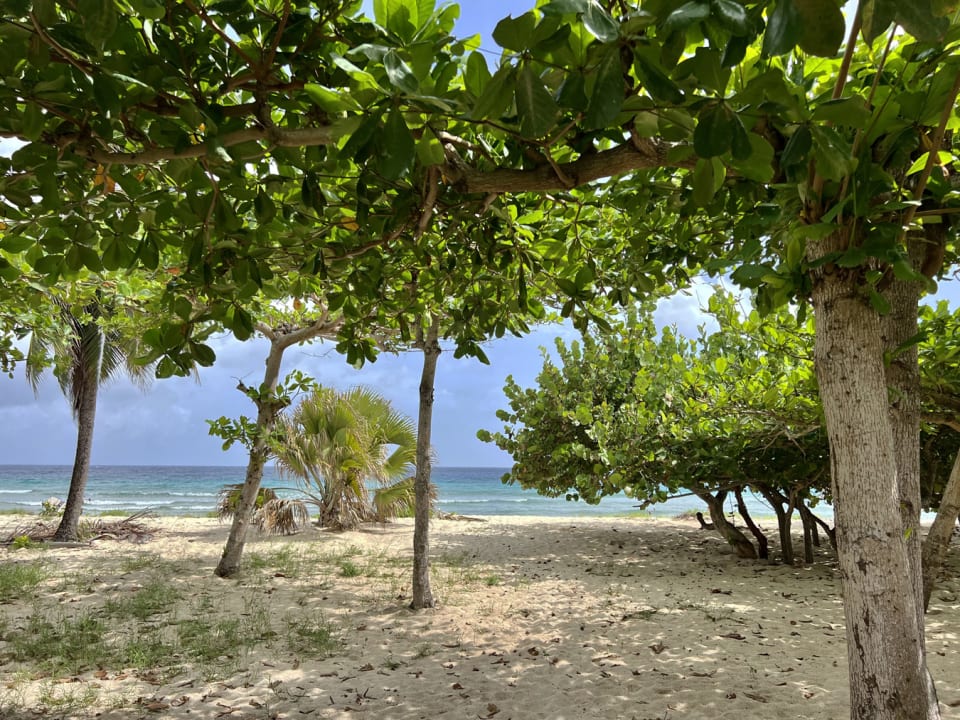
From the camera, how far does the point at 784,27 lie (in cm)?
70

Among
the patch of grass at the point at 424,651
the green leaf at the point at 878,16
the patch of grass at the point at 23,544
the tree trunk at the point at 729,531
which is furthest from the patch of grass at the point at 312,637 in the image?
the patch of grass at the point at 23,544

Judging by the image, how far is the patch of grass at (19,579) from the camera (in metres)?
5.36

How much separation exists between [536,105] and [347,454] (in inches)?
388

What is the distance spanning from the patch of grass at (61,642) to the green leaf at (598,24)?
4.45m

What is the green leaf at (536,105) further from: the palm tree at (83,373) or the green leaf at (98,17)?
the palm tree at (83,373)

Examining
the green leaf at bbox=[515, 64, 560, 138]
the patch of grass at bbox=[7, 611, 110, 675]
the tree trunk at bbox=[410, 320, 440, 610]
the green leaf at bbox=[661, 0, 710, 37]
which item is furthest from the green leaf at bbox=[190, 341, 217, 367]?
the tree trunk at bbox=[410, 320, 440, 610]

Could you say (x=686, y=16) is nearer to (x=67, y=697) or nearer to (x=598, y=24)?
(x=598, y=24)

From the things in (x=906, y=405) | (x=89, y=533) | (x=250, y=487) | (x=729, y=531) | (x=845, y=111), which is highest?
(x=845, y=111)

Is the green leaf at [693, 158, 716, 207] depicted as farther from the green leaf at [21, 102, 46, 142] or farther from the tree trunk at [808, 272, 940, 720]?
the green leaf at [21, 102, 46, 142]

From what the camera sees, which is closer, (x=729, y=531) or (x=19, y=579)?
(x=19, y=579)

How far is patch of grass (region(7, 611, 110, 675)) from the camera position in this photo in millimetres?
3756

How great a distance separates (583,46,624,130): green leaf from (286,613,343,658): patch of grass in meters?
4.03

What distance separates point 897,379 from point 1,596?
22.0 feet

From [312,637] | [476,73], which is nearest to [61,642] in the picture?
[312,637]
